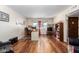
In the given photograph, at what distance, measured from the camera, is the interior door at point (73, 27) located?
222 inches

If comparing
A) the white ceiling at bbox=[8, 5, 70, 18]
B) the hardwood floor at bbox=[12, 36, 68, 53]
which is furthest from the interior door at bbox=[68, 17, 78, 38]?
the hardwood floor at bbox=[12, 36, 68, 53]

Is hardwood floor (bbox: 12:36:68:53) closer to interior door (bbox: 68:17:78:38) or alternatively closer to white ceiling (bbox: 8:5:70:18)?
interior door (bbox: 68:17:78:38)

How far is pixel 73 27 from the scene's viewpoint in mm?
5797

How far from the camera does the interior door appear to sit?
5.64m

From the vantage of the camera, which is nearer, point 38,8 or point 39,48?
point 39,48

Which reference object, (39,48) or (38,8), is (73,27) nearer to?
(38,8)

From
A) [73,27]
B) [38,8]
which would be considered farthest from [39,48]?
[73,27]

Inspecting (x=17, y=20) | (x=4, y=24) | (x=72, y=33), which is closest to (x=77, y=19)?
(x=72, y=33)

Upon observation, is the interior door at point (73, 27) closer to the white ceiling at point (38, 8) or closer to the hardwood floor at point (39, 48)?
the white ceiling at point (38, 8)

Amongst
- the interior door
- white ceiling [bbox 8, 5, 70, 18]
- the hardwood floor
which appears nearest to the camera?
white ceiling [bbox 8, 5, 70, 18]

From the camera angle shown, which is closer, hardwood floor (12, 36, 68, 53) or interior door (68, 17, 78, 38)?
hardwood floor (12, 36, 68, 53)

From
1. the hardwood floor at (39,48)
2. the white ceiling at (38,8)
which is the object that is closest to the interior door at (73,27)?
the white ceiling at (38,8)

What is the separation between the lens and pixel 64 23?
5.74m
